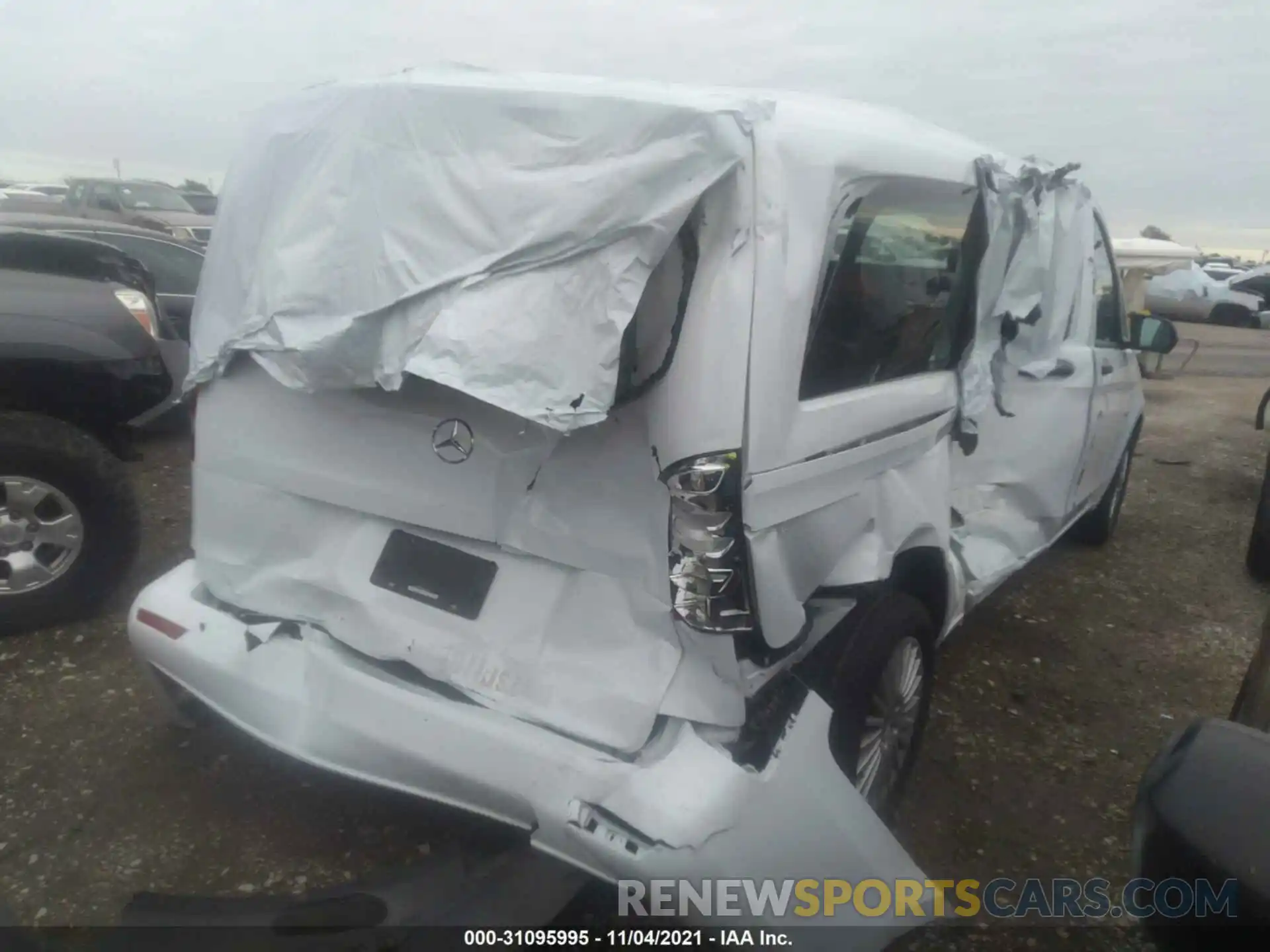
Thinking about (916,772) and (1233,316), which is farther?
(1233,316)

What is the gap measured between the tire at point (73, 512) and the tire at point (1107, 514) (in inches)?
191

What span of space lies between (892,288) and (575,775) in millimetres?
1480

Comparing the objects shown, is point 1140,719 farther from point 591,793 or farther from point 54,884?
point 54,884

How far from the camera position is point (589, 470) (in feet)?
7.22

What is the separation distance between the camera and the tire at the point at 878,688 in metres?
2.50

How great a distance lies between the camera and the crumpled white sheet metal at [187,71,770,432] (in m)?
1.97

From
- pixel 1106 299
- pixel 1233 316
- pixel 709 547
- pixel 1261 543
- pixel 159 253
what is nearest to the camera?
pixel 709 547

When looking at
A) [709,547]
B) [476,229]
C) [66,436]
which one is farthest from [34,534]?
[709,547]

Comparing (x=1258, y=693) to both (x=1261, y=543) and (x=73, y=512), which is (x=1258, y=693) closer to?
(x=1261, y=543)

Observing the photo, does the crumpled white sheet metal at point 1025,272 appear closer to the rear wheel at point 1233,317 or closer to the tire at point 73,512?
the tire at point 73,512

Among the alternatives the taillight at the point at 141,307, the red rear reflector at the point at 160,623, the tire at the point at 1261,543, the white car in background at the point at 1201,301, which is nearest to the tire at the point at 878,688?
the red rear reflector at the point at 160,623

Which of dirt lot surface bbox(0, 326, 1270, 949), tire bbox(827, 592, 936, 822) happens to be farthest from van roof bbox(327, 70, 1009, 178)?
dirt lot surface bbox(0, 326, 1270, 949)

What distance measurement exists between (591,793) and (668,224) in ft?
3.86

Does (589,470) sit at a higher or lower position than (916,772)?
higher
